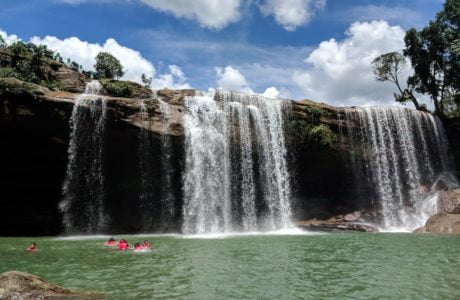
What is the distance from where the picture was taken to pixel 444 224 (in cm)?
2497

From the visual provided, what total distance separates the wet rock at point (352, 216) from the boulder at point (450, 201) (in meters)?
5.42

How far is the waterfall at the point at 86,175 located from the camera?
1017 inches

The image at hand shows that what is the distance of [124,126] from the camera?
86.2 ft

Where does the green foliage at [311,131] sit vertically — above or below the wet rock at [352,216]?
above

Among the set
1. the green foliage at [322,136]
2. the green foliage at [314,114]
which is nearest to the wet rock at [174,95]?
the green foliage at [314,114]

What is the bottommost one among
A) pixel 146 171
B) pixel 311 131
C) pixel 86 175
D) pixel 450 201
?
pixel 450 201

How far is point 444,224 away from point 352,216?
22.3 feet

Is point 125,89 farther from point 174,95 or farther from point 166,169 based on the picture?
point 166,169

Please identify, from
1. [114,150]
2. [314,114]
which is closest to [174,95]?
[114,150]

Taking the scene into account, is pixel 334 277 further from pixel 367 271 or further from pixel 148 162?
pixel 148 162

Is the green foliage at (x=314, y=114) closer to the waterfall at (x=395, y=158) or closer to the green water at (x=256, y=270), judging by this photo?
the waterfall at (x=395, y=158)

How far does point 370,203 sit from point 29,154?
23306 mm

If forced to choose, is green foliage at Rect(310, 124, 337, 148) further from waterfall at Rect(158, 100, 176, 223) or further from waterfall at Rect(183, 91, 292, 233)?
waterfall at Rect(158, 100, 176, 223)

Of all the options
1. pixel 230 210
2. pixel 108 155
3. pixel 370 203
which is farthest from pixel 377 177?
pixel 108 155
